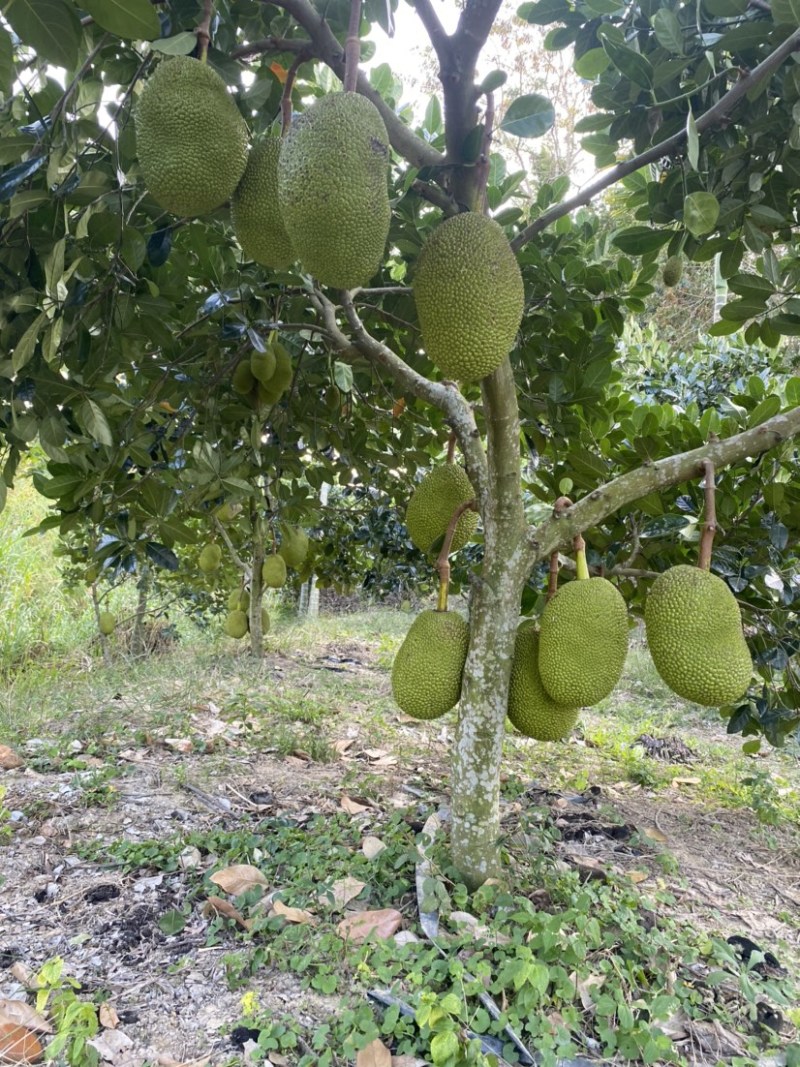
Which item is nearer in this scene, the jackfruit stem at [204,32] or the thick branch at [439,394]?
the jackfruit stem at [204,32]

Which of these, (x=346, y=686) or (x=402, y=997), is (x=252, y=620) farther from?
(x=402, y=997)

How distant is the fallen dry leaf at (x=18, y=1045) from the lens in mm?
983

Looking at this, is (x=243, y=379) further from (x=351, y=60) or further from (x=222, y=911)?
(x=222, y=911)

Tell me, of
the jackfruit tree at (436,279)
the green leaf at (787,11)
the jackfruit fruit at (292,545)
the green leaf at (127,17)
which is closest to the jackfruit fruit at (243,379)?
the jackfruit tree at (436,279)

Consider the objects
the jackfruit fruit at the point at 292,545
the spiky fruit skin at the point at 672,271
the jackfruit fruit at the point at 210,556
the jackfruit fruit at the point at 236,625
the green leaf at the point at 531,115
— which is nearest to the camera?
the green leaf at the point at 531,115

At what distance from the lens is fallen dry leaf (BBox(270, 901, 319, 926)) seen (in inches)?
51.6

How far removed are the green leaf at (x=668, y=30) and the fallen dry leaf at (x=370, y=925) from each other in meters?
1.45

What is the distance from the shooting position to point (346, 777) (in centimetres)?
220

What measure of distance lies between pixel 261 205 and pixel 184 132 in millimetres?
123

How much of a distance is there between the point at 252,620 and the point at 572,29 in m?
3.06

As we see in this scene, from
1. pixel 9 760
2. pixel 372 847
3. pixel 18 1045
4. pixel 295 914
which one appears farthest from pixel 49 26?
pixel 9 760

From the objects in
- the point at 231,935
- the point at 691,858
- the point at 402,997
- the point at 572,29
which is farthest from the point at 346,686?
the point at 572,29

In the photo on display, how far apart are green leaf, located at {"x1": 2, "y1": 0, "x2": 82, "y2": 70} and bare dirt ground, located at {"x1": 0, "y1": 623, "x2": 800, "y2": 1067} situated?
126 cm

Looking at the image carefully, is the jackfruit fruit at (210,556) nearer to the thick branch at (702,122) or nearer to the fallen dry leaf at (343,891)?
the fallen dry leaf at (343,891)
